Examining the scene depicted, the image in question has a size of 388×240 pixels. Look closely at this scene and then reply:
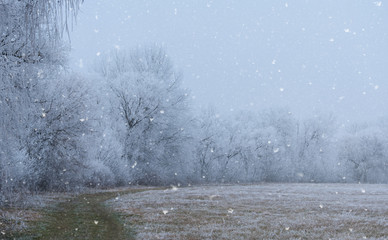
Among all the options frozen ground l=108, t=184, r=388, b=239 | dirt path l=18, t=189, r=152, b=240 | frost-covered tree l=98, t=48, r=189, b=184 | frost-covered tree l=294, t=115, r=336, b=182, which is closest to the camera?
dirt path l=18, t=189, r=152, b=240

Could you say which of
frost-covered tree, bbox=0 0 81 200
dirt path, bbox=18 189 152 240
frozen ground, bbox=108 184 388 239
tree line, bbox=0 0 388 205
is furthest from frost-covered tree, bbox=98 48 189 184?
frost-covered tree, bbox=0 0 81 200

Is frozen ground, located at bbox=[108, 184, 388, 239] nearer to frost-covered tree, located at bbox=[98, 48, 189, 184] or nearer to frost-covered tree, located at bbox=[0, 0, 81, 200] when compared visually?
frost-covered tree, located at bbox=[0, 0, 81, 200]

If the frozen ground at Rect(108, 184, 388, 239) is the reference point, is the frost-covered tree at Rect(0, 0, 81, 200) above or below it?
above

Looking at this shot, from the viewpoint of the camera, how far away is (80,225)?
508 inches

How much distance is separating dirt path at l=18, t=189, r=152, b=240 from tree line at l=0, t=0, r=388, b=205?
2.49 m

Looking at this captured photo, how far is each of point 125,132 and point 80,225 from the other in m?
27.0

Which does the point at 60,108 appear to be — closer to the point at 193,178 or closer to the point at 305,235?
the point at 305,235

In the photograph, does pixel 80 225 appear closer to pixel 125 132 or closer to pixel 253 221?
pixel 253 221

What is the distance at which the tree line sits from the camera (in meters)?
9.01

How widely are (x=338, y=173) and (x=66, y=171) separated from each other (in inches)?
2160

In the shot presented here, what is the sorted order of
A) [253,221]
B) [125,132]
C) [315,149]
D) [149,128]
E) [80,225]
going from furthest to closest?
[315,149] < [149,128] < [125,132] < [253,221] < [80,225]

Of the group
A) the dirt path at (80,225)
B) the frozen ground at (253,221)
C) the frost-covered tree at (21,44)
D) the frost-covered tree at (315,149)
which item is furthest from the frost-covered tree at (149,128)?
the frost-covered tree at (315,149)

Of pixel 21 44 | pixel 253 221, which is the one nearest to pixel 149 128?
pixel 253 221

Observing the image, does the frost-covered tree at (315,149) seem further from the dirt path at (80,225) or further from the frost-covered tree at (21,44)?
the frost-covered tree at (21,44)
